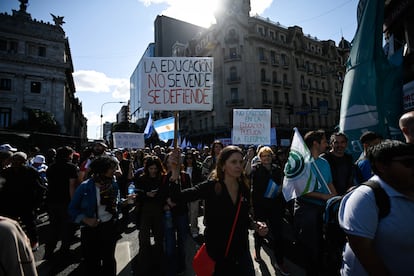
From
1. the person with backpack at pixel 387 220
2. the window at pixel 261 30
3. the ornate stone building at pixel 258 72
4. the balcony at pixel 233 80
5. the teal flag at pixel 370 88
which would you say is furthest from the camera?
the window at pixel 261 30

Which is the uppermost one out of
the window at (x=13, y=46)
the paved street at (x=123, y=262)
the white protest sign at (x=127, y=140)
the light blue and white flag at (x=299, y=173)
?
the window at (x=13, y=46)

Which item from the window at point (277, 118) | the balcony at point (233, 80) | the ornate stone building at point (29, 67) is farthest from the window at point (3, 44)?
the window at point (277, 118)

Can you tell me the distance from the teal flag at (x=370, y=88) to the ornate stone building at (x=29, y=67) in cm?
3091

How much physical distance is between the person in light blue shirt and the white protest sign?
8.93m

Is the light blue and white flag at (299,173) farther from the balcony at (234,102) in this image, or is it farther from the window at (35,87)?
the window at (35,87)

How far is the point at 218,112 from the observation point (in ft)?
116

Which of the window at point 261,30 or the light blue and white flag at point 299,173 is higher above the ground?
the window at point 261,30

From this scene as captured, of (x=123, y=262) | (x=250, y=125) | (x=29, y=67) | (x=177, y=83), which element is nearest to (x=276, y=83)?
(x=250, y=125)

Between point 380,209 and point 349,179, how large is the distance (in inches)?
75.9

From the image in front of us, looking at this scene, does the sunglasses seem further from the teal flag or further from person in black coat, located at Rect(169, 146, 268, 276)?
the teal flag

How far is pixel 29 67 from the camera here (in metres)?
30.5

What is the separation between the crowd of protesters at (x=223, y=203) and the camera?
1.57 m

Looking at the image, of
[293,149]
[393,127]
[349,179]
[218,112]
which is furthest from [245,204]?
[218,112]

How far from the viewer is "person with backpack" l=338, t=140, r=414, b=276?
1472 mm
